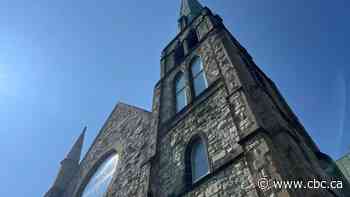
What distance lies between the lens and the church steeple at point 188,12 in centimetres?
1863

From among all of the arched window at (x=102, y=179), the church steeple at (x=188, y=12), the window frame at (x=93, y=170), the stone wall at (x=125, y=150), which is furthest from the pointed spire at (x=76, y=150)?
the church steeple at (x=188, y=12)

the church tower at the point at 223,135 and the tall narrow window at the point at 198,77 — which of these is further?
the tall narrow window at the point at 198,77

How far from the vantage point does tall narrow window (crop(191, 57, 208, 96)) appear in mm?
10017

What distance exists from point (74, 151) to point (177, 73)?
9987mm

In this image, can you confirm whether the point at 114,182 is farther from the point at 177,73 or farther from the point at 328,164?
the point at 328,164

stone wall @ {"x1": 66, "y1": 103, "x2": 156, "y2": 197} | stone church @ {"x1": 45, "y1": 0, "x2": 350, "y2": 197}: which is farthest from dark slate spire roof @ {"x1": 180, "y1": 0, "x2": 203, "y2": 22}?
stone wall @ {"x1": 66, "y1": 103, "x2": 156, "y2": 197}

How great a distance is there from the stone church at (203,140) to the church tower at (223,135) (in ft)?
0.07

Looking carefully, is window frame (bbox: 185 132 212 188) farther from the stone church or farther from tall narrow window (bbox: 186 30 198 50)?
tall narrow window (bbox: 186 30 198 50)

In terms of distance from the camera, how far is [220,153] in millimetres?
6598

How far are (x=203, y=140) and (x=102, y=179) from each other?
20.1ft

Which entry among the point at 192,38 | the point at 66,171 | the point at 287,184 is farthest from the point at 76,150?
the point at 287,184

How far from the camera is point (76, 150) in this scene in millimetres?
18406

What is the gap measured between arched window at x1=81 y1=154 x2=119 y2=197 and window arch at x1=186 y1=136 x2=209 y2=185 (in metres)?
4.54

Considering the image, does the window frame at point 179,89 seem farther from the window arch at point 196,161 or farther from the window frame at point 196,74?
the window arch at point 196,161
